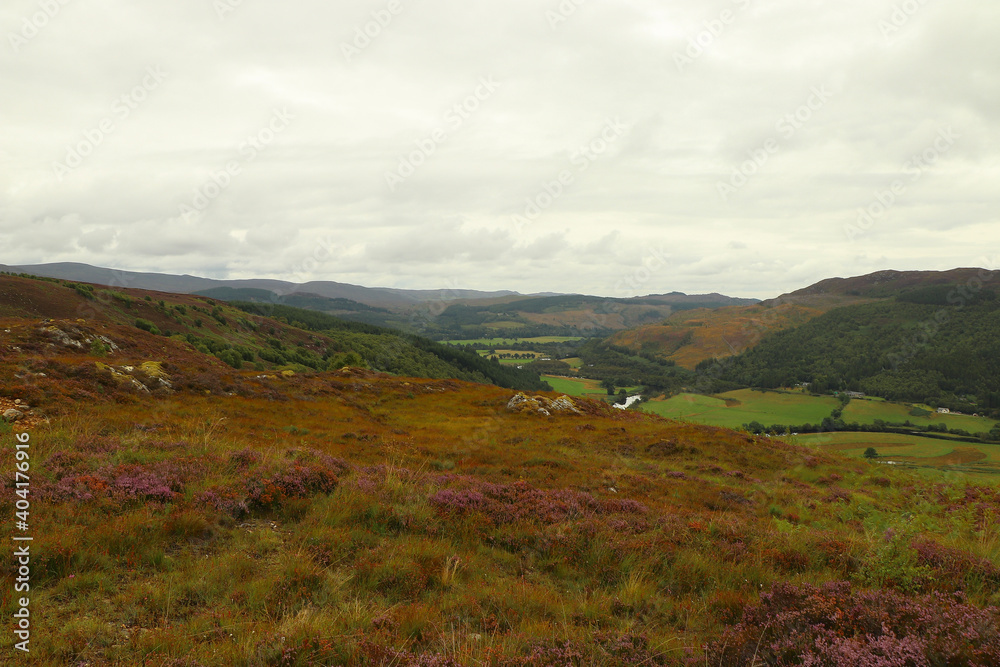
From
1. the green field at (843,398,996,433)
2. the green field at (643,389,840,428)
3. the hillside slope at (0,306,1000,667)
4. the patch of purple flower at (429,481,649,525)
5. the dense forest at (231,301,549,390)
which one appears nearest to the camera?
the hillside slope at (0,306,1000,667)

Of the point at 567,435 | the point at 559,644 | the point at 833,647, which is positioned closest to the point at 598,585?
the point at 559,644

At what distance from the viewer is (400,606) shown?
225 inches

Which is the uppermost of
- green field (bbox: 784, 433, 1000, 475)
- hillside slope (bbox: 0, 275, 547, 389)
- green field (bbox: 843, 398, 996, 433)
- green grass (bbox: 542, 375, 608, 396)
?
hillside slope (bbox: 0, 275, 547, 389)

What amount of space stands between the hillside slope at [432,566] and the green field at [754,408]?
9368 centimetres

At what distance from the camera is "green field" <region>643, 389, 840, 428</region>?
337 feet

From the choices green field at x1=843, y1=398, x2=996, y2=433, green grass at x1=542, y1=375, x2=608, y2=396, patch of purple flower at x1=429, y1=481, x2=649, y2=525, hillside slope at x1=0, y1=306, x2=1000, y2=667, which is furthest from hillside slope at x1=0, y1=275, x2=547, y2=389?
green field at x1=843, y1=398, x2=996, y2=433

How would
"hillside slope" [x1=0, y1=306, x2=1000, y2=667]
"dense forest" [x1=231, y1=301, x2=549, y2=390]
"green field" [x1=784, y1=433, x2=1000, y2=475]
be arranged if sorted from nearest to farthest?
1. "hillside slope" [x1=0, y1=306, x2=1000, y2=667]
2. "green field" [x1=784, y1=433, x2=1000, y2=475]
3. "dense forest" [x1=231, y1=301, x2=549, y2=390]

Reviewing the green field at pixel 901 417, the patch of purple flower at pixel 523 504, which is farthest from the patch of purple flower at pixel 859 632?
the green field at pixel 901 417

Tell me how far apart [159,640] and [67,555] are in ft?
8.96

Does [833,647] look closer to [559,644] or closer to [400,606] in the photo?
[559,644]

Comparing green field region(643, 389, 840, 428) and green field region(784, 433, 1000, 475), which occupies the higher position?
green field region(784, 433, 1000, 475)

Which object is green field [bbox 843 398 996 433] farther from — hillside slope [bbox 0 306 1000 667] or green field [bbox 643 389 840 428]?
hillside slope [bbox 0 306 1000 667]

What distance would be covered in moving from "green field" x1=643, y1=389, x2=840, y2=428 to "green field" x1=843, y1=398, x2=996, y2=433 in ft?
18.3

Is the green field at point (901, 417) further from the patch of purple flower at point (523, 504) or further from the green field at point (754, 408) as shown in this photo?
the patch of purple flower at point (523, 504)
